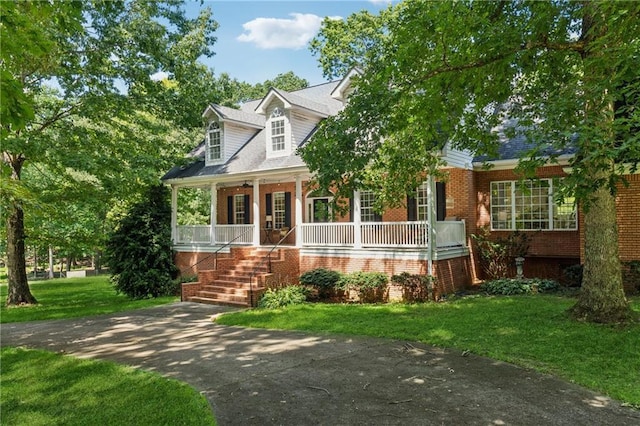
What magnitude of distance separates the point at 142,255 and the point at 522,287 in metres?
13.1

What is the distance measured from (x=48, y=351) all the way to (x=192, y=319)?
11.7 feet

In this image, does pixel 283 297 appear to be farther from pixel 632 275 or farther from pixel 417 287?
pixel 632 275

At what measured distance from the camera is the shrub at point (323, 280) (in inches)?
528

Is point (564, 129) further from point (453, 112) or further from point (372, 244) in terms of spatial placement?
point (372, 244)

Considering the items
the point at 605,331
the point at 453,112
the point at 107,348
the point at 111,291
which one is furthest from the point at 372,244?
the point at 111,291

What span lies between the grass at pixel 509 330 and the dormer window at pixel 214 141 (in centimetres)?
940

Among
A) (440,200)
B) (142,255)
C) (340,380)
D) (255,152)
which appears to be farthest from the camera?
(255,152)

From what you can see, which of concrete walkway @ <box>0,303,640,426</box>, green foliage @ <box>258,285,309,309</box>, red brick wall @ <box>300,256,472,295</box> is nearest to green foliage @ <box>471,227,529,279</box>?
red brick wall @ <box>300,256,472,295</box>

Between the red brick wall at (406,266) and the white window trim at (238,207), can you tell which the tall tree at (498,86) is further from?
the white window trim at (238,207)

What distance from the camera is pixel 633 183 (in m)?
12.3

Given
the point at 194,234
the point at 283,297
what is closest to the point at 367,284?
the point at 283,297

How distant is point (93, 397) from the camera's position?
563 cm

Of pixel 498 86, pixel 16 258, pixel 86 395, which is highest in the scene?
pixel 498 86

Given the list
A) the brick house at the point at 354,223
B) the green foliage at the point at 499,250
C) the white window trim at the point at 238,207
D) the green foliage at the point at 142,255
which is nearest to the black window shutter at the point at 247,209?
the white window trim at the point at 238,207
